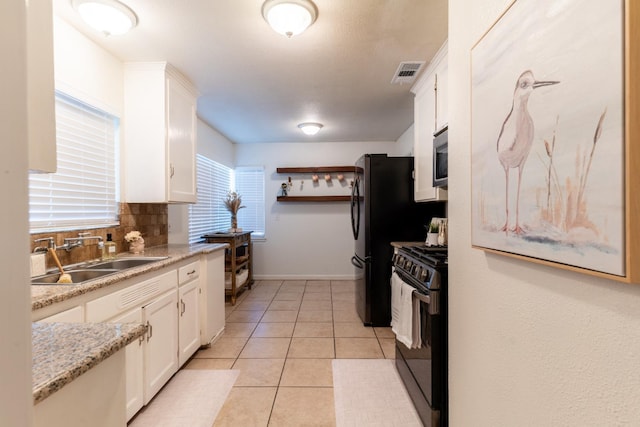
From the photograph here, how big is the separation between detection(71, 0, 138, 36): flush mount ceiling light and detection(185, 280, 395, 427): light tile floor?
2467 mm

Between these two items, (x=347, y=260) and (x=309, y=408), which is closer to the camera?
(x=309, y=408)

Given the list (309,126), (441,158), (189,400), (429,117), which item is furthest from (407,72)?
(189,400)

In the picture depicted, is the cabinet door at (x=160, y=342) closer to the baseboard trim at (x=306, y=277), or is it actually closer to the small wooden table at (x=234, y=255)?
the small wooden table at (x=234, y=255)

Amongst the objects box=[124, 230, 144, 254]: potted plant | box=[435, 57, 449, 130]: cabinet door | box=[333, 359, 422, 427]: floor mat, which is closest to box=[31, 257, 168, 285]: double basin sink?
box=[124, 230, 144, 254]: potted plant

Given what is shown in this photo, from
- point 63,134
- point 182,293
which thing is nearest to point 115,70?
point 63,134

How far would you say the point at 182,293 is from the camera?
233cm

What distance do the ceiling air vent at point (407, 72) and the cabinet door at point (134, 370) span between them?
8.69 ft

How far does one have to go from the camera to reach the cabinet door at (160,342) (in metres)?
1.88

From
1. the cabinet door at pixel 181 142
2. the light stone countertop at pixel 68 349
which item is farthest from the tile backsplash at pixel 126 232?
the light stone countertop at pixel 68 349

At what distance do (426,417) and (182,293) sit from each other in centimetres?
186

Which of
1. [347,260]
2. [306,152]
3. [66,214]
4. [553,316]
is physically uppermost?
[306,152]

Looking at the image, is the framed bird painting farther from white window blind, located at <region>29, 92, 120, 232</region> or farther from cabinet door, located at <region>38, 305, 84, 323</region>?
white window blind, located at <region>29, 92, 120, 232</region>

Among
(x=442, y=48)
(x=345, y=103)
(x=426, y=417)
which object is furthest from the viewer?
(x=345, y=103)

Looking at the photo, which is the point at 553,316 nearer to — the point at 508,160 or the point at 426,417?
the point at 508,160
